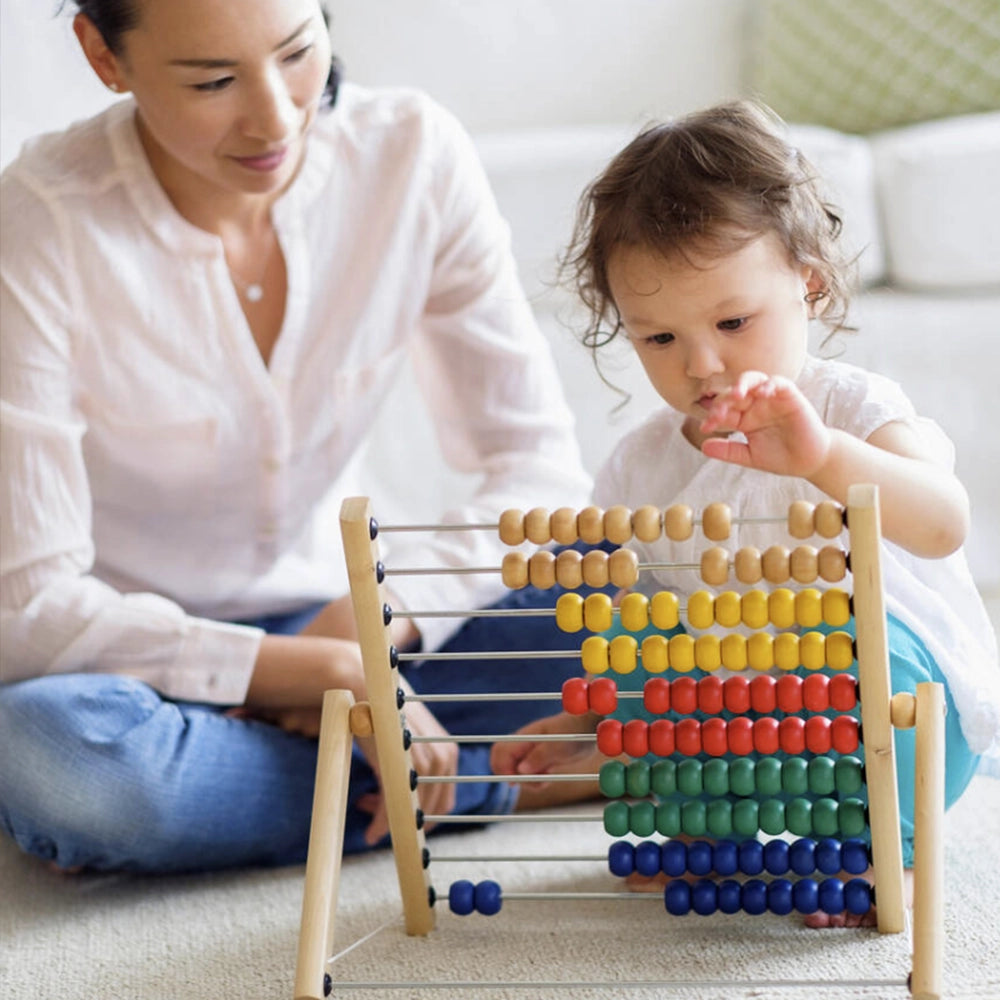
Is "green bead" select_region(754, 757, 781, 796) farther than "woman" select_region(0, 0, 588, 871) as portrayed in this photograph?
No

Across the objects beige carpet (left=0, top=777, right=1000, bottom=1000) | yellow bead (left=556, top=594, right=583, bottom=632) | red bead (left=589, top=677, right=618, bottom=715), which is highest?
yellow bead (left=556, top=594, right=583, bottom=632)

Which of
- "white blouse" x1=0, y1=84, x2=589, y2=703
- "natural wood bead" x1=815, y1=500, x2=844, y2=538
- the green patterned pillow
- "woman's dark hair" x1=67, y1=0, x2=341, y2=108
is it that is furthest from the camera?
the green patterned pillow

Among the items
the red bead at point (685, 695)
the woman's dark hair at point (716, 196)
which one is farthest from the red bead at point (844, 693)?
the woman's dark hair at point (716, 196)

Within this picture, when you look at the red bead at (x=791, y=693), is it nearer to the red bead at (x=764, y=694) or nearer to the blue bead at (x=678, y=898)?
the red bead at (x=764, y=694)

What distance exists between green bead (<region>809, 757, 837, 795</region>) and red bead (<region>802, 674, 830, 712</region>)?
2.0 inches

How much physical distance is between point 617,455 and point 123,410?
493mm

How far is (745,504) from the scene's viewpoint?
1188mm

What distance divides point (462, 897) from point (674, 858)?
0.59 feet

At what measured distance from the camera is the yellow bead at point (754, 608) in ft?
3.40

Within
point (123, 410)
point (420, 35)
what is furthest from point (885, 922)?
point (420, 35)

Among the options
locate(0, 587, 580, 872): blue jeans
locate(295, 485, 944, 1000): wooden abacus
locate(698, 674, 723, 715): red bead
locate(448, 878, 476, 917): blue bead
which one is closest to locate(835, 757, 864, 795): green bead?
locate(295, 485, 944, 1000): wooden abacus

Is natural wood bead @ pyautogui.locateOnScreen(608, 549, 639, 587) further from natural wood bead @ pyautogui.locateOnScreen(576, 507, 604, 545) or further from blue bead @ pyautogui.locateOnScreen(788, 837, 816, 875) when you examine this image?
blue bead @ pyautogui.locateOnScreen(788, 837, 816, 875)

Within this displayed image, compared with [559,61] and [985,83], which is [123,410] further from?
[985,83]

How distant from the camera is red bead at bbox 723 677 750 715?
1073mm
